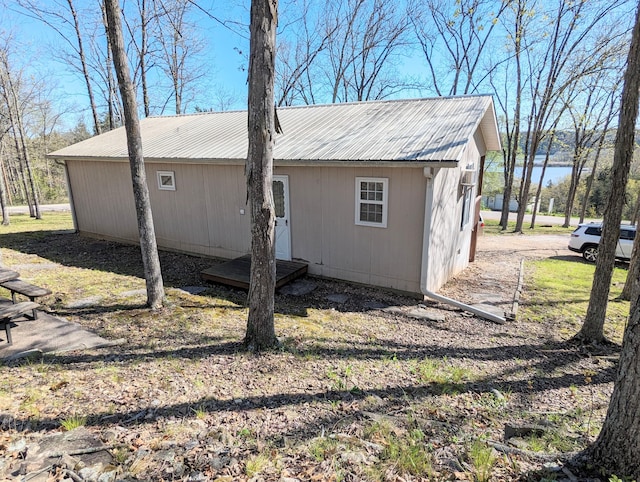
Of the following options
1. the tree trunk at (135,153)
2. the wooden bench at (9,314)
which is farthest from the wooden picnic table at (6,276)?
the tree trunk at (135,153)

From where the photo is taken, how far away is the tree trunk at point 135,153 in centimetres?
496

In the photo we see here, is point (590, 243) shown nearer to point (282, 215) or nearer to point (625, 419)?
point (282, 215)

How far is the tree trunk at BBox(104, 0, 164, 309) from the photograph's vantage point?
4965mm

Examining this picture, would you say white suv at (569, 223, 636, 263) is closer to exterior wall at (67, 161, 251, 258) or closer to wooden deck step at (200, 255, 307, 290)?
wooden deck step at (200, 255, 307, 290)

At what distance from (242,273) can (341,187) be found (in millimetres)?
2905

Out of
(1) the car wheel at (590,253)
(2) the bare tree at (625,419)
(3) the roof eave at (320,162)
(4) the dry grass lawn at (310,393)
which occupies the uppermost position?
(3) the roof eave at (320,162)

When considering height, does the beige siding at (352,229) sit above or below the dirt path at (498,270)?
above

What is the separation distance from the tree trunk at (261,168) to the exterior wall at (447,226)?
12.1 ft

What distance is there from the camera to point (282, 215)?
8.60 metres

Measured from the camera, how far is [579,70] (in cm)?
1781

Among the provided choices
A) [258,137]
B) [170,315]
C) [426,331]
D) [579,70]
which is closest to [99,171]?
[170,315]

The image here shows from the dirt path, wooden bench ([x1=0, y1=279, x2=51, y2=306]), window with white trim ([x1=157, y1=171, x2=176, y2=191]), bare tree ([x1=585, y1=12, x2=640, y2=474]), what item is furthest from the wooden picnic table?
the dirt path

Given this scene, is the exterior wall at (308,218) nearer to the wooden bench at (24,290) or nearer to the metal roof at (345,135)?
the metal roof at (345,135)

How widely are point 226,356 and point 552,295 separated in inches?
308
